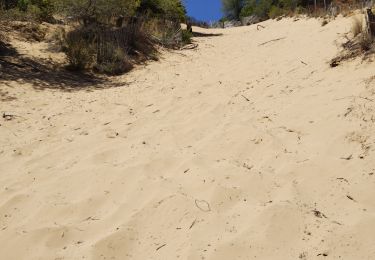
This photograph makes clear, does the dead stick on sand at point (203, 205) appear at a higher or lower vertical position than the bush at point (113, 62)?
lower

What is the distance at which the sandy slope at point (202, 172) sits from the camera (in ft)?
7.47

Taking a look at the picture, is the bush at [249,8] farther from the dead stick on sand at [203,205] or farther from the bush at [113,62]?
the dead stick on sand at [203,205]

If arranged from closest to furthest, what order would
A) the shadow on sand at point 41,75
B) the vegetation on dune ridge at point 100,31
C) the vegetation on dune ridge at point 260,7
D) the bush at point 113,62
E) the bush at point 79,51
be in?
1. the shadow on sand at point 41,75
2. the bush at point 79,51
3. the bush at point 113,62
4. the vegetation on dune ridge at point 100,31
5. the vegetation on dune ridge at point 260,7

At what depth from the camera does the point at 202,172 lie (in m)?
3.01

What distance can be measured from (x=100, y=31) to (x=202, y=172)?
18.8ft

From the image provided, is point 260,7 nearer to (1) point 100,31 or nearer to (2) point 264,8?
(2) point 264,8

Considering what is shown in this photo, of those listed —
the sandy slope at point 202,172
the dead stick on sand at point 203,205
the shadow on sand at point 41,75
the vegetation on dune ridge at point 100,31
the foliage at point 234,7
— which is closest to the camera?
the sandy slope at point 202,172

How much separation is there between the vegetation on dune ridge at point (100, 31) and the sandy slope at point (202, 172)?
2.02 metres

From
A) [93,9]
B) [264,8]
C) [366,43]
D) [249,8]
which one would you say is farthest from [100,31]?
[249,8]

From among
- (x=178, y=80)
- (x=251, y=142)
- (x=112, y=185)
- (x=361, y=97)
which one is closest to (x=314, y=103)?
(x=361, y=97)

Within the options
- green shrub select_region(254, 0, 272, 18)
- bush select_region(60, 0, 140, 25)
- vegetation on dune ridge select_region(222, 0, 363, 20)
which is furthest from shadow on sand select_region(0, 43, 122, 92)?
green shrub select_region(254, 0, 272, 18)

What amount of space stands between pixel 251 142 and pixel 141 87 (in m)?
2.91

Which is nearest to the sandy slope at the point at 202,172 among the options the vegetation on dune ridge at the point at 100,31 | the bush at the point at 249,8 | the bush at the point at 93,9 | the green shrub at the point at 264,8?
the vegetation on dune ridge at the point at 100,31

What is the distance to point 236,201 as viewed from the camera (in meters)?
2.59
